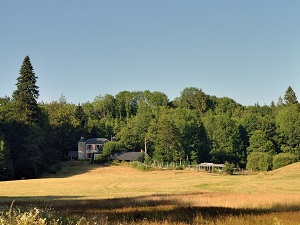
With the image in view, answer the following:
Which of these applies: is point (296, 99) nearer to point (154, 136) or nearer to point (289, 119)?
point (289, 119)

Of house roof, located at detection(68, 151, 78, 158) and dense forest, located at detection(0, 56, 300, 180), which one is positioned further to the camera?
house roof, located at detection(68, 151, 78, 158)

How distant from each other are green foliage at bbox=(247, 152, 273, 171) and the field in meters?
19.7

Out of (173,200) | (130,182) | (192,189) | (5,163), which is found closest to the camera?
(173,200)

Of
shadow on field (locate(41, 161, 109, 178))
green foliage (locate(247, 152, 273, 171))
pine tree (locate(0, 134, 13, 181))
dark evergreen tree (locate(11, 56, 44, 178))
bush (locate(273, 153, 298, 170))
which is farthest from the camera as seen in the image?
green foliage (locate(247, 152, 273, 171))

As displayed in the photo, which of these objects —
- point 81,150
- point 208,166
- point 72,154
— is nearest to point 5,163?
point 81,150

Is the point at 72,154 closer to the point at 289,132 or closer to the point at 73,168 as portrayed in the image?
the point at 73,168

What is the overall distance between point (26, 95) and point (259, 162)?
55140mm

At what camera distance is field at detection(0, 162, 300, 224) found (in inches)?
553

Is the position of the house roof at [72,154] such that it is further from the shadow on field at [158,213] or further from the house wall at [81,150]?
the shadow on field at [158,213]

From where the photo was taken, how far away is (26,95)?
86.8 meters

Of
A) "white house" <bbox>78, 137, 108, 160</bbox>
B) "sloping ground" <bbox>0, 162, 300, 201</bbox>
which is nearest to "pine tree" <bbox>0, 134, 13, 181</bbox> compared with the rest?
"sloping ground" <bbox>0, 162, 300, 201</bbox>

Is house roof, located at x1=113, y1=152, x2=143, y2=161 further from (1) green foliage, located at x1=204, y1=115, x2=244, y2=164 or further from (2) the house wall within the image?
(1) green foliage, located at x1=204, y1=115, x2=244, y2=164

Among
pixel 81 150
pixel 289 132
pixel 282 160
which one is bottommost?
pixel 282 160

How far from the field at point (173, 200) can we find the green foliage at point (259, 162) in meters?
19.7
